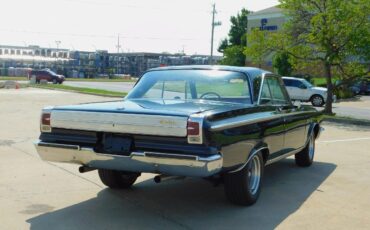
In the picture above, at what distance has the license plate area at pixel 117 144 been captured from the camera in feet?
15.2

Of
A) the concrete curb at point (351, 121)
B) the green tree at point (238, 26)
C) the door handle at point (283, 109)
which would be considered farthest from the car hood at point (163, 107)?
the green tree at point (238, 26)

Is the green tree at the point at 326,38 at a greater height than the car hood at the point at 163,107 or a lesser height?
greater

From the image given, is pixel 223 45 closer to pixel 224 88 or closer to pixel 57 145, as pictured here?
pixel 224 88

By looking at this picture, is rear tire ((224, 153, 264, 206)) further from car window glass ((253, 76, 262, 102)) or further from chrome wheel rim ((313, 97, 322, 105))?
chrome wheel rim ((313, 97, 322, 105))

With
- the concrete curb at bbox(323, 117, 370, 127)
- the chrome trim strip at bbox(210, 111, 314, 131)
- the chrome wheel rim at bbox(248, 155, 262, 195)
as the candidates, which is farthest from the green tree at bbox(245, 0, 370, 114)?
the chrome wheel rim at bbox(248, 155, 262, 195)

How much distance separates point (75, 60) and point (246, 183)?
75.0 metres

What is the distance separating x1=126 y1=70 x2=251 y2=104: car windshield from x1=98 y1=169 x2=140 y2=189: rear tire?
992mm

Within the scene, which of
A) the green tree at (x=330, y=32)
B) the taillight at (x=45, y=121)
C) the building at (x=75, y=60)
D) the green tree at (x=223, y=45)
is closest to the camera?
the taillight at (x=45, y=121)

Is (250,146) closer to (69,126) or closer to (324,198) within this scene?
(324,198)

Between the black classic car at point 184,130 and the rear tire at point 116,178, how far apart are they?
0.04 ft

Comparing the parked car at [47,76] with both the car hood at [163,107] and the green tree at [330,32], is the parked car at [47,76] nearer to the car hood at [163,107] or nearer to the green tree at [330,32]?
the green tree at [330,32]

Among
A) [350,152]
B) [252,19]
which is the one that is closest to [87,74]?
[252,19]

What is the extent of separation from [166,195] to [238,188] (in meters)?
1.06

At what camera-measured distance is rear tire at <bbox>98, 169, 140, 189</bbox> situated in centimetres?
589
